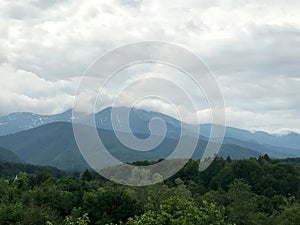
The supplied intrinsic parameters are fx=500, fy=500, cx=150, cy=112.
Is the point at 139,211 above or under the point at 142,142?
under

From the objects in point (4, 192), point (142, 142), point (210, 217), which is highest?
point (142, 142)

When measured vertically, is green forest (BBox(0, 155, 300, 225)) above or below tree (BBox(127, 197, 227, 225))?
below

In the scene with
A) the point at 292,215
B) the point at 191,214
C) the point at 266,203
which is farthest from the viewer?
the point at 266,203

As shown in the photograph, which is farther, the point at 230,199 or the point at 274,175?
the point at 274,175

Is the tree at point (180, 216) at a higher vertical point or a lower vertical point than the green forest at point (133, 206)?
higher

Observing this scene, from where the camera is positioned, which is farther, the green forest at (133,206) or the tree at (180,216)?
the green forest at (133,206)

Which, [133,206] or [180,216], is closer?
[180,216]

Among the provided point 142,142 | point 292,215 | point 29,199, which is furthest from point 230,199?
point 142,142

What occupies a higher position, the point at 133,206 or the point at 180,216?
the point at 180,216

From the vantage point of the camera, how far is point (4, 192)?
73.9m

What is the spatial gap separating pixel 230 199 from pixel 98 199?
2480cm

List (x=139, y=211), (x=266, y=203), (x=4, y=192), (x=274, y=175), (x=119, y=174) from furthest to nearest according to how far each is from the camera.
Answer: (x=274, y=175)
(x=119, y=174)
(x=266, y=203)
(x=4, y=192)
(x=139, y=211)

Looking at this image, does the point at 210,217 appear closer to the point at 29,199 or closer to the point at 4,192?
the point at 29,199

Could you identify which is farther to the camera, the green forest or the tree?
the green forest
